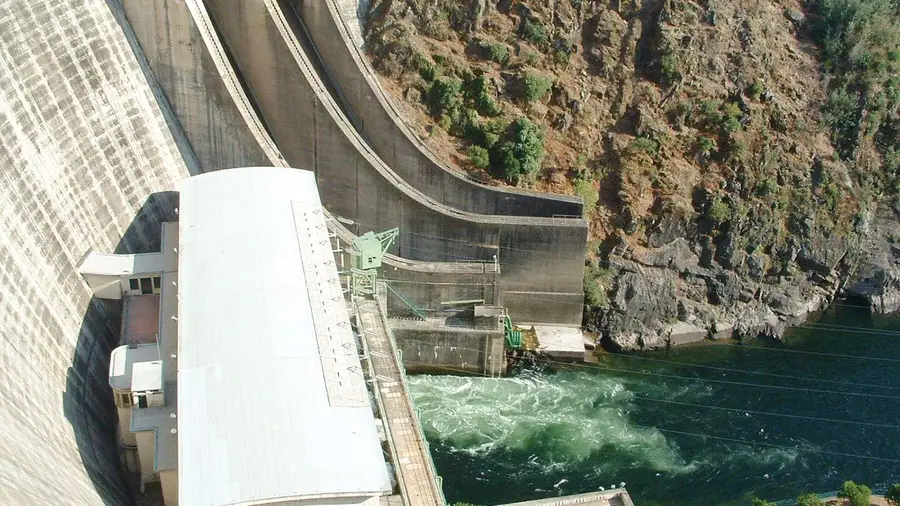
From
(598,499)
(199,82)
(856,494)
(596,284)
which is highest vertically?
(199,82)

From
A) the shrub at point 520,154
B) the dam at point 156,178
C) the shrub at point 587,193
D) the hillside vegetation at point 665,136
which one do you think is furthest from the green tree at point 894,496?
the shrub at point 520,154

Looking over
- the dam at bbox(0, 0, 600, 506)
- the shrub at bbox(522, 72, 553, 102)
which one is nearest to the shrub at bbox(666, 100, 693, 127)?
the shrub at bbox(522, 72, 553, 102)

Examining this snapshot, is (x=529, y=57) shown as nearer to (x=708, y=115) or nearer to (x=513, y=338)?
(x=708, y=115)

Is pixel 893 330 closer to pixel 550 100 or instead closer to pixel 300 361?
pixel 550 100

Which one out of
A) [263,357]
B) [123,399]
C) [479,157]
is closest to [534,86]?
[479,157]

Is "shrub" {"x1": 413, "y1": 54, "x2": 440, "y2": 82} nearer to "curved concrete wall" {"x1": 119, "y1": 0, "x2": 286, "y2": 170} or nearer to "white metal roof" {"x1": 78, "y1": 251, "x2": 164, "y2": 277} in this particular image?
"curved concrete wall" {"x1": 119, "y1": 0, "x2": 286, "y2": 170}

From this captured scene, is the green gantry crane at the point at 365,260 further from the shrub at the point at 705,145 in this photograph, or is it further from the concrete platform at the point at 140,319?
the shrub at the point at 705,145

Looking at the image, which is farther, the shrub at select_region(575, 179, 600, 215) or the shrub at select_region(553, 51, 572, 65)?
the shrub at select_region(553, 51, 572, 65)
